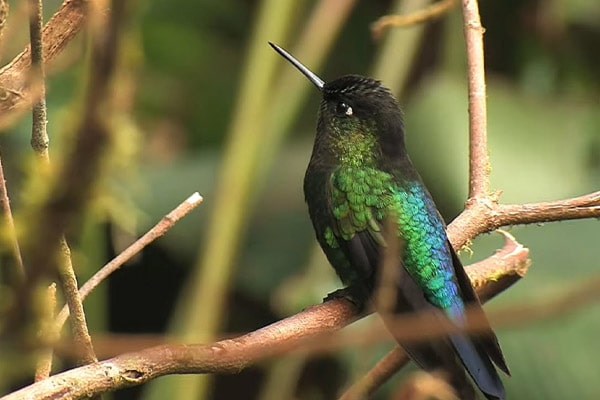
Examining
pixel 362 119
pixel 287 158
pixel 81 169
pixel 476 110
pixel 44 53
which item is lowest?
pixel 81 169

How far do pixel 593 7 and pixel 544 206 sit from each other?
240 centimetres

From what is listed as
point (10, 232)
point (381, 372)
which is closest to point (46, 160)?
point (10, 232)

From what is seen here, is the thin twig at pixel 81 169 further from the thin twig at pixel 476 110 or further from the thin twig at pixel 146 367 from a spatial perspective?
the thin twig at pixel 476 110

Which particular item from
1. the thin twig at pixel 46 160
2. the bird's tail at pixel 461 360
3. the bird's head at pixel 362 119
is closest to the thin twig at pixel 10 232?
the thin twig at pixel 46 160

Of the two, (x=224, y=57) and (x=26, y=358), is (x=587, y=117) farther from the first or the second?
(x=26, y=358)

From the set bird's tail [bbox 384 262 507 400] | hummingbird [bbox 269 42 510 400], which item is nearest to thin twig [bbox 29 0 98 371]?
bird's tail [bbox 384 262 507 400]

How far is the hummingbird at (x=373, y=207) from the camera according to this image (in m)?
1.89

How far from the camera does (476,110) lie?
5.62 ft

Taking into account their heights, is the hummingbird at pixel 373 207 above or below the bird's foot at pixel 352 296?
above

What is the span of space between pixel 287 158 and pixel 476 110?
175cm

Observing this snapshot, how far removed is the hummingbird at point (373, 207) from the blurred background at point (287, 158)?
0.52 ft

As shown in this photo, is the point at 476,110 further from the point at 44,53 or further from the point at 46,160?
the point at 46,160

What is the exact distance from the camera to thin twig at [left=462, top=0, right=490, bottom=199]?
1.69 metres

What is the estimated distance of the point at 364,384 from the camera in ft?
4.50
